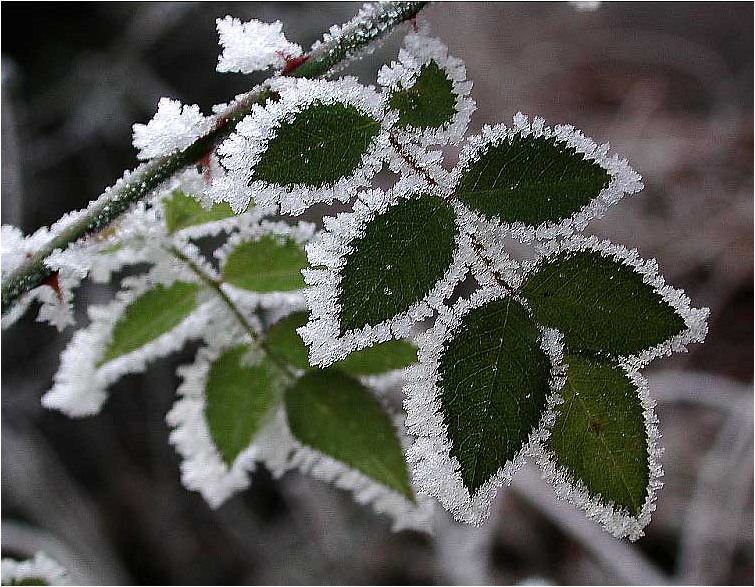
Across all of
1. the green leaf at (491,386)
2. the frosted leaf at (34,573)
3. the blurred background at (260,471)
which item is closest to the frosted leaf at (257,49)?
the green leaf at (491,386)

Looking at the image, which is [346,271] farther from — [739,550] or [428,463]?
[739,550]

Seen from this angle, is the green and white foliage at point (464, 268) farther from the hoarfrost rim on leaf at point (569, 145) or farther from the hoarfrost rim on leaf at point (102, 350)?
the hoarfrost rim on leaf at point (102, 350)

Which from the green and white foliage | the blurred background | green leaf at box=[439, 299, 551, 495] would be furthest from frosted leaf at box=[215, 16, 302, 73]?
the blurred background

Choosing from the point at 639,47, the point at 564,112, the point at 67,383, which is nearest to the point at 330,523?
the point at 67,383

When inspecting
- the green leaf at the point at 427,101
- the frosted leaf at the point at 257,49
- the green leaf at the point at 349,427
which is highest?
the frosted leaf at the point at 257,49

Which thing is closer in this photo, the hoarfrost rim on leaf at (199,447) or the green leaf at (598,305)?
the green leaf at (598,305)

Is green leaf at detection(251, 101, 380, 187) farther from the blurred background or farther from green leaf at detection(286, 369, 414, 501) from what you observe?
the blurred background
